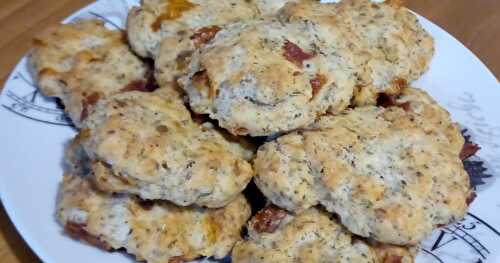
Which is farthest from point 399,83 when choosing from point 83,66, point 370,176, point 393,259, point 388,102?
point 83,66

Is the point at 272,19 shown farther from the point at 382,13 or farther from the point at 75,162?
the point at 75,162

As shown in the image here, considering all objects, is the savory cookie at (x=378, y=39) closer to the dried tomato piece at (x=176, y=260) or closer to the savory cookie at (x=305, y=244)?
the savory cookie at (x=305, y=244)

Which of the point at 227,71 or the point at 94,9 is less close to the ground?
the point at 227,71

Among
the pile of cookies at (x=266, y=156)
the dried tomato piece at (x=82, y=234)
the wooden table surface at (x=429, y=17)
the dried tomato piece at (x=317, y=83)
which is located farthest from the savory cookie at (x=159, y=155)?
the wooden table surface at (x=429, y=17)

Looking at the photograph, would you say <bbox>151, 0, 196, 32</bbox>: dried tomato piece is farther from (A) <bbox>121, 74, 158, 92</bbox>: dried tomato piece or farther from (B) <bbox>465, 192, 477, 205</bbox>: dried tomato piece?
(B) <bbox>465, 192, 477, 205</bbox>: dried tomato piece

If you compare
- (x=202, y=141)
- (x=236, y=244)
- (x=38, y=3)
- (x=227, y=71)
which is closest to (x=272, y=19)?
(x=227, y=71)

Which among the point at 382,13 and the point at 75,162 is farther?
the point at 382,13
